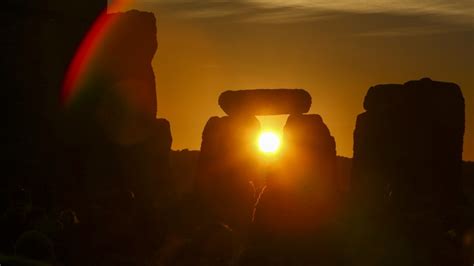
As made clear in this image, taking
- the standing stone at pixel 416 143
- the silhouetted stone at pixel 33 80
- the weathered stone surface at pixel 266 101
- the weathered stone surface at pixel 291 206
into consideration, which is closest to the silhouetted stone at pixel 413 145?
the standing stone at pixel 416 143

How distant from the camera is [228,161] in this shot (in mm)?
29844

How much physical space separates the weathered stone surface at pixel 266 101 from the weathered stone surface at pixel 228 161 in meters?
0.39

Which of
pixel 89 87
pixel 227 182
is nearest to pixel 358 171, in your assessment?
pixel 227 182

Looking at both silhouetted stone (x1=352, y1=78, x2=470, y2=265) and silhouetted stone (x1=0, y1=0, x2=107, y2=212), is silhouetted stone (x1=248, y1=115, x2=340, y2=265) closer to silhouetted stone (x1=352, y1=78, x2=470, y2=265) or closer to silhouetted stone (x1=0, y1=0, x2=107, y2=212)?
silhouetted stone (x1=0, y1=0, x2=107, y2=212)

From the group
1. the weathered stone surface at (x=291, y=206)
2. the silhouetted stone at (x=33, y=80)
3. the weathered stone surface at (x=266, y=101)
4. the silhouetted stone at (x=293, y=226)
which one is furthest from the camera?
the weathered stone surface at (x=266, y=101)

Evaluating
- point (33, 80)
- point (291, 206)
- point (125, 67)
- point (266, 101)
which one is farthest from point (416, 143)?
point (291, 206)

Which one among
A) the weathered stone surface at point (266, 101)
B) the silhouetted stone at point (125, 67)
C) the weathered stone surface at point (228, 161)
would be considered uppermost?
the silhouetted stone at point (125, 67)

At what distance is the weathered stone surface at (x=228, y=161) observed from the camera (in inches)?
1139

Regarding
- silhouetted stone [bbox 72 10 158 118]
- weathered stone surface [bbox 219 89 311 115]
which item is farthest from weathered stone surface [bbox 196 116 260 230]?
silhouetted stone [bbox 72 10 158 118]

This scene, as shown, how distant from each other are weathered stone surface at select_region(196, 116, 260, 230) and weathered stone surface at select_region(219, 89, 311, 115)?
394mm

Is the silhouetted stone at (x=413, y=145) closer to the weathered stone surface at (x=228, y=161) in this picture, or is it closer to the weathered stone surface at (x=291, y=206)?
the weathered stone surface at (x=291, y=206)

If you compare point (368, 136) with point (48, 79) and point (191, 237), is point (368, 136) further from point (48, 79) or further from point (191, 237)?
point (191, 237)

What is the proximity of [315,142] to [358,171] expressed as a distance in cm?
227

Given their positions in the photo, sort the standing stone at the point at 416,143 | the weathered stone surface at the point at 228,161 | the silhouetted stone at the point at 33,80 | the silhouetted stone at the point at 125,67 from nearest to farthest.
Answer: the silhouetted stone at the point at 33,80 < the silhouetted stone at the point at 125,67 < the weathered stone surface at the point at 228,161 < the standing stone at the point at 416,143
